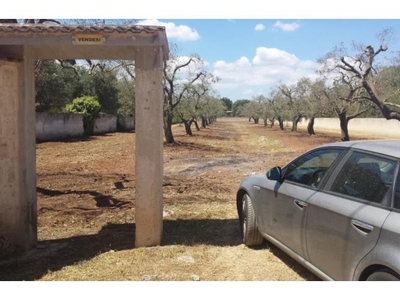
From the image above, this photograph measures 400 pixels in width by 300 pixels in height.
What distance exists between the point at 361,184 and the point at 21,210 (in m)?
4.59

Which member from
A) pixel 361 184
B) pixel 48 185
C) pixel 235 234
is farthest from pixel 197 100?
pixel 361 184

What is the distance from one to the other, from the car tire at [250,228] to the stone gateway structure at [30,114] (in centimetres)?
123

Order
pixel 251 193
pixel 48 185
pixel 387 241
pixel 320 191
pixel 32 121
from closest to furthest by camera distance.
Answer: pixel 387 241 → pixel 320 191 → pixel 251 193 → pixel 32 121 → pixel 48 185

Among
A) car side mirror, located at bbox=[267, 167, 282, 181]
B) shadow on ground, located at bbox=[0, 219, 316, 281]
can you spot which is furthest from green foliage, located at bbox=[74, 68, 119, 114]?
car side mirror, located at bbox=[267, 167, 282, 181]

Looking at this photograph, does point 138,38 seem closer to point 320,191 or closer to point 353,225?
point 320,191

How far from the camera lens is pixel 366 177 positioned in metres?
3.20

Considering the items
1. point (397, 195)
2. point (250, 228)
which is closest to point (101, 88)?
point (250, 228)

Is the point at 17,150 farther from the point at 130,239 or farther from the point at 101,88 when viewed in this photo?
the point at 101,88

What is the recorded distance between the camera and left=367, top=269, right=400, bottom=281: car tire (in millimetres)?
2533

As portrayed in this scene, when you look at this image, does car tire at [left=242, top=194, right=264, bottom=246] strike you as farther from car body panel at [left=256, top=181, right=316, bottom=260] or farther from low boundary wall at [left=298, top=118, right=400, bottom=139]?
low boundary wall at [left=298, top=118, right=400, bottom=139]

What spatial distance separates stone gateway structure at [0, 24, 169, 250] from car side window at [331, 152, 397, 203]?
277 centimetres

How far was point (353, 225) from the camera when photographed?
2.96 meters

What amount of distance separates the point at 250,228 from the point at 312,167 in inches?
54.9

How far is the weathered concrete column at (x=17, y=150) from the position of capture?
5.25 meters
